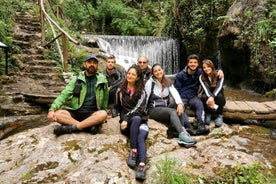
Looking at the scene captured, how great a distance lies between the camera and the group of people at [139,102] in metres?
3.96

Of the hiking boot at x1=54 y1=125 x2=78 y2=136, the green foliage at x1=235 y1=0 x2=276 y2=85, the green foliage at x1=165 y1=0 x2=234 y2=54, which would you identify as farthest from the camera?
the green foliage at x1=165 y1=0 x2=234 y2=54

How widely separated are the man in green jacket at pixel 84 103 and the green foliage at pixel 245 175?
1687 mm

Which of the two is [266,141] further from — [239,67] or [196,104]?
[239,67]

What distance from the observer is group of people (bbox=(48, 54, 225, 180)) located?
3.96 meters

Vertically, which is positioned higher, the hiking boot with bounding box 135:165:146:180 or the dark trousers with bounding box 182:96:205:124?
the dark trousers with bounding box 182:96:205:124

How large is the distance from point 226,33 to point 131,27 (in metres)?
10.4

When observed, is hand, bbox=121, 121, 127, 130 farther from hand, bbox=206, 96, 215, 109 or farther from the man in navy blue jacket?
hand, bbox=206, 96, 215, 109

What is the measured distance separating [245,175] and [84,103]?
2275 mm

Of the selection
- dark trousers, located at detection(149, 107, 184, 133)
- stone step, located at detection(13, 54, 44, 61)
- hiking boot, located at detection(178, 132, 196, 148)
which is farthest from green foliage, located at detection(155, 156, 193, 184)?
stone step, located at detection(13, 54, 44, 61)

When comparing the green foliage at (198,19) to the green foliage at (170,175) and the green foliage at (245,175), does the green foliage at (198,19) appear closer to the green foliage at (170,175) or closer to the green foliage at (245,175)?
the green foliage at (245,175)

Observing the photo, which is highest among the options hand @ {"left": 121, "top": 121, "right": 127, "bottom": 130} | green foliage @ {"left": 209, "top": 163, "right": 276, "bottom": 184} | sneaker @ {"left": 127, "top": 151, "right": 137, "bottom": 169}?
hand @ {"left": 121, "top": 121, "right": 127, "bottom": 130}

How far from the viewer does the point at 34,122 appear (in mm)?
5613

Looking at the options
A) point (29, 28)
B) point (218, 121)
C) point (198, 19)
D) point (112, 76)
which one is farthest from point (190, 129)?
point (198, 19)

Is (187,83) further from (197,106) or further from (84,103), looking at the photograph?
(84,103)
